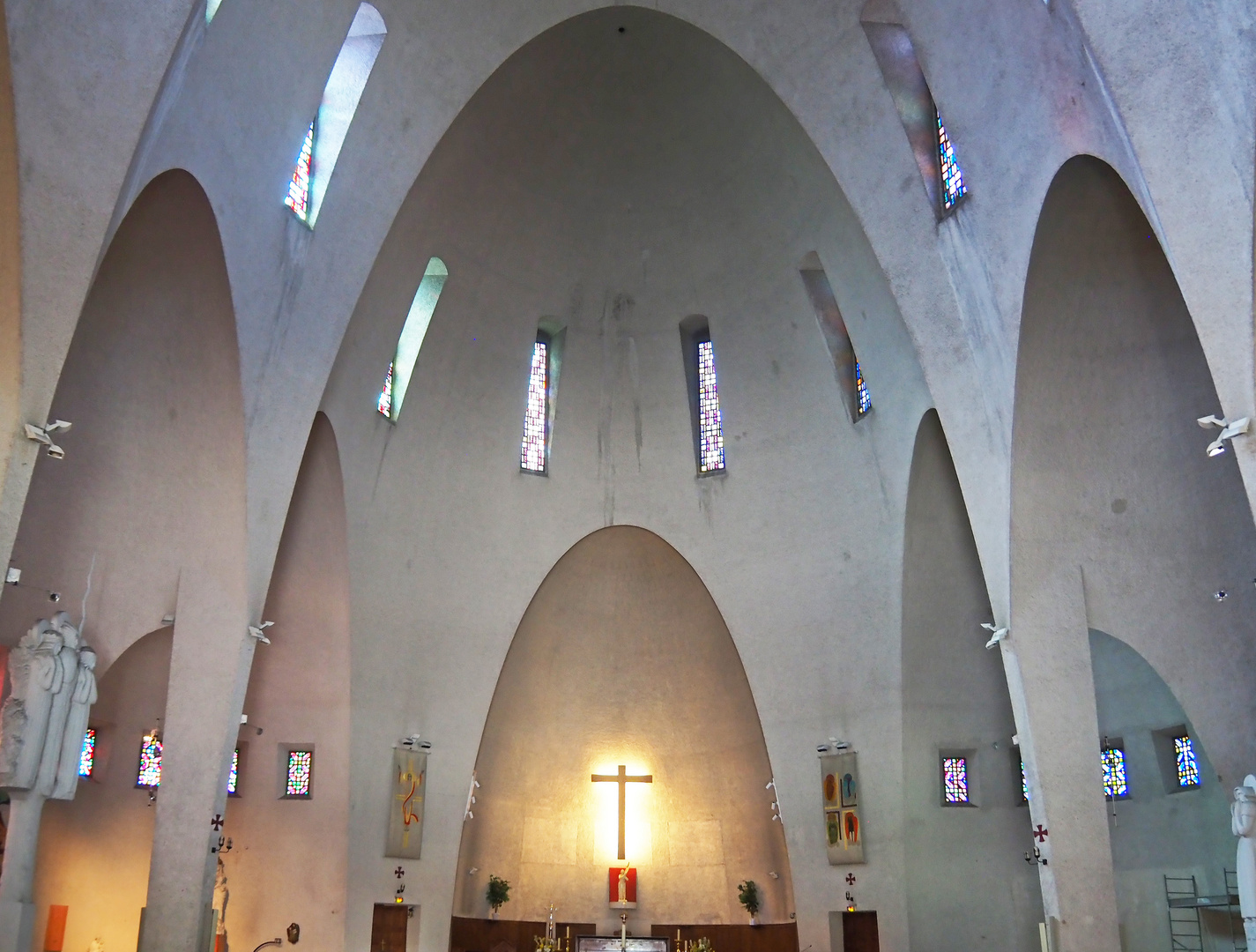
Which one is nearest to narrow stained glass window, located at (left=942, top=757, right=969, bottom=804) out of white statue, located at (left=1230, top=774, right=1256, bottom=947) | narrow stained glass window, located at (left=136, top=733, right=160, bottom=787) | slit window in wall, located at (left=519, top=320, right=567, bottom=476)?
white statue, located at (left=1230, top=774, right=1256, bottom=947)

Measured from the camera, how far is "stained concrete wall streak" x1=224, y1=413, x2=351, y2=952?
1691 cm

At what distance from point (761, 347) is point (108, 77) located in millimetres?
11810

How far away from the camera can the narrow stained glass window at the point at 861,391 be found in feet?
57.4

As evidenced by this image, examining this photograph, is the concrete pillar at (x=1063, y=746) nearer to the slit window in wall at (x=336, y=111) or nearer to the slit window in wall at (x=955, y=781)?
the slit window in wall at (x=955, y=781)

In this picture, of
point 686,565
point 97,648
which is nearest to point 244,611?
point 97,648

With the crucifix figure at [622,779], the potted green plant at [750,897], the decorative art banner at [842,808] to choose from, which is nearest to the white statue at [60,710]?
the crucifix figure at [622,779]

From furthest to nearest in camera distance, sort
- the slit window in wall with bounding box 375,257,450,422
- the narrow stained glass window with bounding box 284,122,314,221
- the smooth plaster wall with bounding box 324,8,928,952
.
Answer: the slit window in wall with bounding box 375,257,450,422, the smooth plaster wall with bounding box 324,8,928,952, the narrow stained glass window with bounding box 284,122,314,221

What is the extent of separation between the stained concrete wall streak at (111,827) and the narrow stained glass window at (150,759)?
0.20 m

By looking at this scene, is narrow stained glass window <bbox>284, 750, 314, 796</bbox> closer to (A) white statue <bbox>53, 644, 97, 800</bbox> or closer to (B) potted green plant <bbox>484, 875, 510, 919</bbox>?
(B) potted green plant <bbox>484, 875, 510, 919</bbox>

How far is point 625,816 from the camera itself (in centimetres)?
2036

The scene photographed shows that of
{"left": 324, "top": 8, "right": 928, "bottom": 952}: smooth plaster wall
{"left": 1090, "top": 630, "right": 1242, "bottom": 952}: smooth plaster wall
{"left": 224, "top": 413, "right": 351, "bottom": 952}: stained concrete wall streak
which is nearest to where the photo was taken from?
{"left": 1090, "top": 630, "right": 1242, "bottom": 952}: smooth plaster wall

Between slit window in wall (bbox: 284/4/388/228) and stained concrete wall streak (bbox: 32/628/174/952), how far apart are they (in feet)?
21.1

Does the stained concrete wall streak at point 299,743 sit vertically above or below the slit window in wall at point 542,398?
below

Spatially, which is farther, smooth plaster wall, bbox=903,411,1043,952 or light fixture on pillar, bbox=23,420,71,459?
smooth plaster wall, bbox=903,411,1043,952
